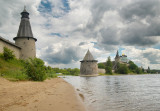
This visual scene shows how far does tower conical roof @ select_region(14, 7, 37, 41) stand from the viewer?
117 ft

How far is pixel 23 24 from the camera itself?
37.4 meters

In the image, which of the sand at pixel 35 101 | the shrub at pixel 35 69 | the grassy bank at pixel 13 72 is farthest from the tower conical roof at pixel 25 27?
the sand at pixel 35 101

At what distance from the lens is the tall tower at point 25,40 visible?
1361 inches

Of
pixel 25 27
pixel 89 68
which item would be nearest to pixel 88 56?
pixel 89 68

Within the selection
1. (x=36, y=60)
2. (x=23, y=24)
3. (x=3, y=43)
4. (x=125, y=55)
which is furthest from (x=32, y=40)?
(x=125, y=55)

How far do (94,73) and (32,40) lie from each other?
138ft

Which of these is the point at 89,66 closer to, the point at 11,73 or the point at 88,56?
the point at 88,56

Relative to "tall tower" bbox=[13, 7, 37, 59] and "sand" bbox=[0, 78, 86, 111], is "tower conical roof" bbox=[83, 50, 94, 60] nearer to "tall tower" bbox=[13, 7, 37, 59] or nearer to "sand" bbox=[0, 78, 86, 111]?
"tall tower" bbox=[13, 7, 37, 59]

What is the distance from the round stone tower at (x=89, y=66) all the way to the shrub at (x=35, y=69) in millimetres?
56006

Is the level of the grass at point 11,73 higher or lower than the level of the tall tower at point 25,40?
lower

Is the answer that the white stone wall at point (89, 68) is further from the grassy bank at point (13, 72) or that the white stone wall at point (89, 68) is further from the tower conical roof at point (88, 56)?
the grassy bank at point (13, 72)

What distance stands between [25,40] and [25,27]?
180 inches

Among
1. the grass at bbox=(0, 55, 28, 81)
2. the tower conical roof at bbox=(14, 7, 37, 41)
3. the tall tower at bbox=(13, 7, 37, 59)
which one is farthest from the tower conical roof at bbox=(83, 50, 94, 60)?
the grass at bbox=(0, 55, 28, 81)

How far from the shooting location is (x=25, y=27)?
3681cm
